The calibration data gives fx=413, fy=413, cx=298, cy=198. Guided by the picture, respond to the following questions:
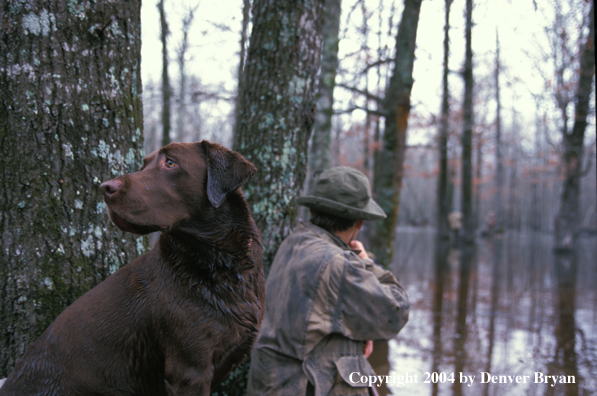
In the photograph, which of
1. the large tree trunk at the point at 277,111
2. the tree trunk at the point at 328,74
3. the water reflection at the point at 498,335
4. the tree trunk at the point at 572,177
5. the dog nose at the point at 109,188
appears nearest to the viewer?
the dog nose at the point at 109,188

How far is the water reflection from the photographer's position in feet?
16.4

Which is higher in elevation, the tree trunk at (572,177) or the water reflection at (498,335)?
the tree trunk at (572,177)

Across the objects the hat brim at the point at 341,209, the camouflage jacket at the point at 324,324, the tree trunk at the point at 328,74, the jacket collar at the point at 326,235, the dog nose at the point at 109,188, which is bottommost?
the camouflage jacket at the point at 324,324

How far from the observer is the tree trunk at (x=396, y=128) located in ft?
25.5

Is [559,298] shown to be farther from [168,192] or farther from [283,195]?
[168,192]

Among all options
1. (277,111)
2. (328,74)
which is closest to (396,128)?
(328,74)

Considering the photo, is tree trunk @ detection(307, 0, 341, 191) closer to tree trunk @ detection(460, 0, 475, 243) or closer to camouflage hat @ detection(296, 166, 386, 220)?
camouflage hat @ detection(296, 166, 386, 220)

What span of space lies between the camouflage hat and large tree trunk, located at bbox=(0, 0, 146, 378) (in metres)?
1.42

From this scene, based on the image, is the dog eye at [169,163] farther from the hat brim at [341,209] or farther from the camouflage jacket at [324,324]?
the hat brim at [341,209]

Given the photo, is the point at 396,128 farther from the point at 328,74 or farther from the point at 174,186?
the point at 174,186

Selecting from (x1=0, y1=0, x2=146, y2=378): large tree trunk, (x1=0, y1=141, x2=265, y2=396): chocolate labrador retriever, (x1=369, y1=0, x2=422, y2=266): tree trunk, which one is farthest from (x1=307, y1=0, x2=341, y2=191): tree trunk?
(x1=0, y1=141, x2=265, y2=396): chocolate labrador retriever

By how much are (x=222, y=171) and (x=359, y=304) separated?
4.51 feet

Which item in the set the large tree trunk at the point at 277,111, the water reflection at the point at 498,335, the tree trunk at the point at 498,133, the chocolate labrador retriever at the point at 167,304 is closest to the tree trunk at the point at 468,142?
the tree trunk at the point at 498,133

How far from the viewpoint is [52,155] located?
2.41 metres
